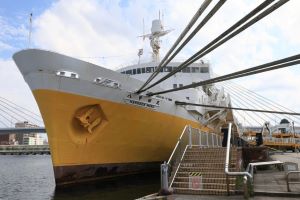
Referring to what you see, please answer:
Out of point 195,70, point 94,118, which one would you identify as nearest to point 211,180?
point 94,118

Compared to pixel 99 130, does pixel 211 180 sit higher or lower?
lower

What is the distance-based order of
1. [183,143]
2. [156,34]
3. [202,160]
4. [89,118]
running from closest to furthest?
[202,160] → [183,143] → [89,118] → [156,34]

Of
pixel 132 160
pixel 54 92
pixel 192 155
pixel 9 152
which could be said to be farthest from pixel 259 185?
pixel 9 152

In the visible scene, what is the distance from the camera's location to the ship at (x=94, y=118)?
13047mm

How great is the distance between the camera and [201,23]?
24.8ft

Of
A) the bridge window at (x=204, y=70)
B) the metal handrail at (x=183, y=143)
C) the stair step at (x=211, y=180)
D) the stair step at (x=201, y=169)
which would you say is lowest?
the stair step at (x=211, y=180)

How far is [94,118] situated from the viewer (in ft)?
46.1

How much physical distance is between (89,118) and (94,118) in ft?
0.82

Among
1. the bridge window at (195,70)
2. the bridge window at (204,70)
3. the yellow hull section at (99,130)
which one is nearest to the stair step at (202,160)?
the yellow hull section at (99,130)

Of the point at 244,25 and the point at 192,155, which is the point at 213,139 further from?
the point at 244,25

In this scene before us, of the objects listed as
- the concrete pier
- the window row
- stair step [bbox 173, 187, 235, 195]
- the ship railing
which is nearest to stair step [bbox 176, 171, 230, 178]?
the ship railing

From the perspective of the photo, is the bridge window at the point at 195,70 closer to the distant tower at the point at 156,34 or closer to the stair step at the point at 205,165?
the distant tower at the point at 156,34

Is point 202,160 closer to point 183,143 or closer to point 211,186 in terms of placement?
point 183,143

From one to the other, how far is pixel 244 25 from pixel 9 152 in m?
116
